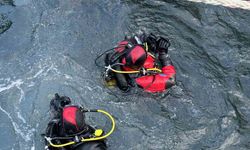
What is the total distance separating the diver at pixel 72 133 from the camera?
14.4ft

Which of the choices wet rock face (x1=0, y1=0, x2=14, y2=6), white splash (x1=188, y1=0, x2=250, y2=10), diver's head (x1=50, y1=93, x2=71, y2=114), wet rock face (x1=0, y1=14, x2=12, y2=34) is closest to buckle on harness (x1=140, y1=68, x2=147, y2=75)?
diver's head (x1=50, y1=93, x2=71, y2=114)

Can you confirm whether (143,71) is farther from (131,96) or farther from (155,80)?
(131,96)

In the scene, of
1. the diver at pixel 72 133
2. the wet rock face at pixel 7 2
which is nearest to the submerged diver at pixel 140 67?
the diver at pixel 72 133

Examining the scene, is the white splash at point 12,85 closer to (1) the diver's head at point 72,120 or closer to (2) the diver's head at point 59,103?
(2) the diver's head at point 59,103

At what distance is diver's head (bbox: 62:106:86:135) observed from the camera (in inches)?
172

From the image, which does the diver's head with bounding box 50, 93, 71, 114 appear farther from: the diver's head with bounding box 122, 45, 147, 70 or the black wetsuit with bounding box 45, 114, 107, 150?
the diver's head with bounding box 122, 45, 147, 70

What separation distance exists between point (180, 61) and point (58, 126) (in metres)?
2.41

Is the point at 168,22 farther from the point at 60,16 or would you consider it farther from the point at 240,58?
the point at 60,16

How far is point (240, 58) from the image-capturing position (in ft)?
20.9

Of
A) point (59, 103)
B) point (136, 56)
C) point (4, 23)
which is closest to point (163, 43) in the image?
point (136, 56)

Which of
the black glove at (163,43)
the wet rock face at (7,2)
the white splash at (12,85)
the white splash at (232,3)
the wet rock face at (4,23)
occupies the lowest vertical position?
the white splash at (12,85)

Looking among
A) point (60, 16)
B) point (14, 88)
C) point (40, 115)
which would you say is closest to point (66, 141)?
point (40, 115)

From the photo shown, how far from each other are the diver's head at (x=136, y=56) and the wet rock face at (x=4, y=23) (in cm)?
264

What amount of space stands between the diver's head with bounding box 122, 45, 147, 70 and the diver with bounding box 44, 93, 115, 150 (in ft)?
3.57
